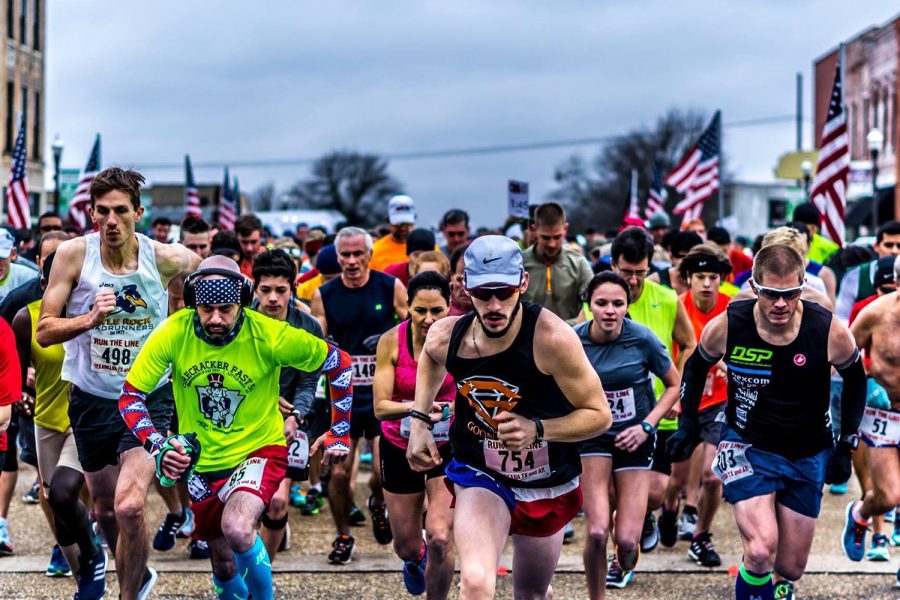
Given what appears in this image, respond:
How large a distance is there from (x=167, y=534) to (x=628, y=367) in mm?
3693

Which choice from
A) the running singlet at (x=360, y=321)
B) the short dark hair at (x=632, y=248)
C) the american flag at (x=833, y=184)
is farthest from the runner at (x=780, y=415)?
the american flag at (x=833, y=184)

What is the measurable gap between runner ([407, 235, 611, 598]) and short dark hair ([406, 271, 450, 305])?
1.46m

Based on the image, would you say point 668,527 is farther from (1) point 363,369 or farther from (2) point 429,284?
(2) point 429,284

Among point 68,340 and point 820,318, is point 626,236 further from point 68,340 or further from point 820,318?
point 68,340

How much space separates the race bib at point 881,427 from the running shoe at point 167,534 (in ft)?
15.4

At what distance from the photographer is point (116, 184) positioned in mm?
6699

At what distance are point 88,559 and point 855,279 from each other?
5888mm

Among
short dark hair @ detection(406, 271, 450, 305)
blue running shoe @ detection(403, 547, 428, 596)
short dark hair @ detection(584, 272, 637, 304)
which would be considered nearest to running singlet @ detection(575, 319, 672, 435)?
short dark hair @ detection(584, 272, 637, 304)

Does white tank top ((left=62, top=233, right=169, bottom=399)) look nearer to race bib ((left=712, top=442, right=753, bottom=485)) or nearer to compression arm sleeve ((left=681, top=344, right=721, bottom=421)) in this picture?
compression arm sleeve ((left=681, top=344, right=721, bottom=421))

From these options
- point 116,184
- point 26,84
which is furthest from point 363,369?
point 26,84

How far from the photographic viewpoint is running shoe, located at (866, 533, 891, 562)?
8.66m

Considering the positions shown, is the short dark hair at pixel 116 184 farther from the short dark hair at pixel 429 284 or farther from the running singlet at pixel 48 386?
the short dark hair at pixel 429 284

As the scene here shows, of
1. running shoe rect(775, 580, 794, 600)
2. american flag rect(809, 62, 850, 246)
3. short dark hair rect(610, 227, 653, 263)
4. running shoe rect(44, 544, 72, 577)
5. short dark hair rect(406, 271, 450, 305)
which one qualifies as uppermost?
american flag rect(809, 62, 850, 246)

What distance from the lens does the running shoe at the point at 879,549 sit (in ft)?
28.4
